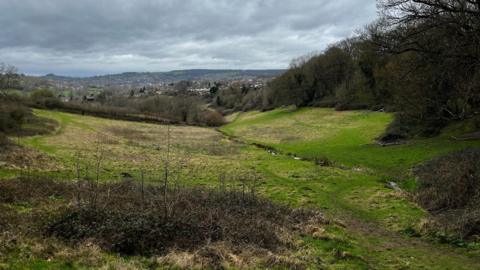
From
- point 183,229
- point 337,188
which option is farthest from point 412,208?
point 183,229

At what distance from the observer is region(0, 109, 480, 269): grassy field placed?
1401cm

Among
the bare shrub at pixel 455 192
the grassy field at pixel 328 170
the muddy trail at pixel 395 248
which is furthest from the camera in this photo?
the bare shrub at pixel 455 192

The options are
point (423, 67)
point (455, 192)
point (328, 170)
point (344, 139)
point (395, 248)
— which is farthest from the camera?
point (344, 139)

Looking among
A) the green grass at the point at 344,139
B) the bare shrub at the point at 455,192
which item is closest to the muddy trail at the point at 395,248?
the bare shrub at the point at 455,192

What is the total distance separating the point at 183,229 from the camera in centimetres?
1281

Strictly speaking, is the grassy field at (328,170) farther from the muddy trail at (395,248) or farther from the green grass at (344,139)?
the green grass at (344,139)

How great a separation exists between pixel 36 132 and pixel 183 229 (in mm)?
45521

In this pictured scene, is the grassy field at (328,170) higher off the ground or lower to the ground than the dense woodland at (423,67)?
lower

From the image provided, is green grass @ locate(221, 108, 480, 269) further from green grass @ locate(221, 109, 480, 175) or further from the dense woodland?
the dense woodland

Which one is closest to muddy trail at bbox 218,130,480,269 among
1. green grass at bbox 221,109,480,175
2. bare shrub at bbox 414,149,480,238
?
bare shrub at bbox 414,149,480,238

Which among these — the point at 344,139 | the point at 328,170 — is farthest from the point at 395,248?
the point at 344,139

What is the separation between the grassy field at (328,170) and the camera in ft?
46.0

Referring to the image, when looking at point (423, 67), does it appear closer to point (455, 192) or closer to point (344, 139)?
point (455, 192)

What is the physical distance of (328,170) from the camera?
1379 inches
